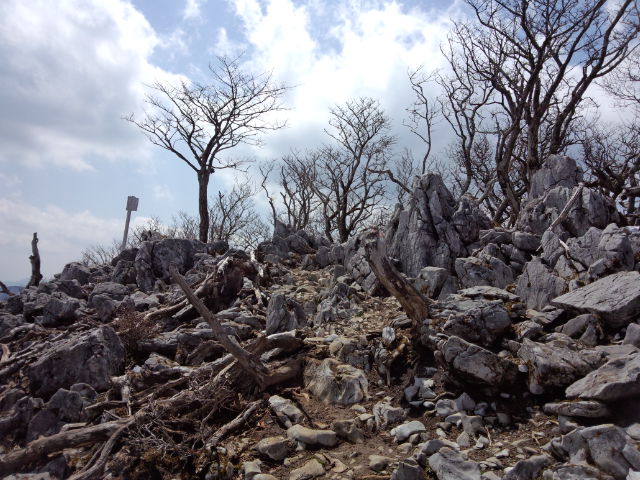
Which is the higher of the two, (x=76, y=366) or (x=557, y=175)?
(x=557, y=175)

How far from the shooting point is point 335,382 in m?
5.50

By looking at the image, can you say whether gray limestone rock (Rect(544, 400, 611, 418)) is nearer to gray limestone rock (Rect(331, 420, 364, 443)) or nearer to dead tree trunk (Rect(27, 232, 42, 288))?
gray limestone rock (Rect(331, 420, 364, 443))

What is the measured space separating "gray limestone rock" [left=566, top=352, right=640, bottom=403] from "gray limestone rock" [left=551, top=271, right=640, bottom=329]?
0.91 meters

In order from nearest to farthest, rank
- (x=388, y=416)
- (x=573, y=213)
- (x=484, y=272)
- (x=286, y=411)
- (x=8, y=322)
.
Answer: (x=388, y=416)
(x=286, y=411)
(x=484, y=272)
(x=573, y=213)
(x=8, y=322)

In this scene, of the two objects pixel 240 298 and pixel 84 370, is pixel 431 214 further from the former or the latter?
pixel 84 370

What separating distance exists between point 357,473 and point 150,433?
2313mm

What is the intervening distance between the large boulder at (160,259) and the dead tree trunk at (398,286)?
25.5 feet

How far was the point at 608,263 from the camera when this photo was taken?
614 cm

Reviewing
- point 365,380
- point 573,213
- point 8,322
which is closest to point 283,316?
point 365,380

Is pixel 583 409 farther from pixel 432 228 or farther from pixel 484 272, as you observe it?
pixel 432 228

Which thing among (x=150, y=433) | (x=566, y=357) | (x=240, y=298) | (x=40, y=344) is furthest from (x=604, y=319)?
(x=40, y=344)

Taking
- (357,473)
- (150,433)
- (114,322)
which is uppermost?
(114,322)

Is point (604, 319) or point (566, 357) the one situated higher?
point (604, 319)

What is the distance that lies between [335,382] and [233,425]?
1.35 metres
